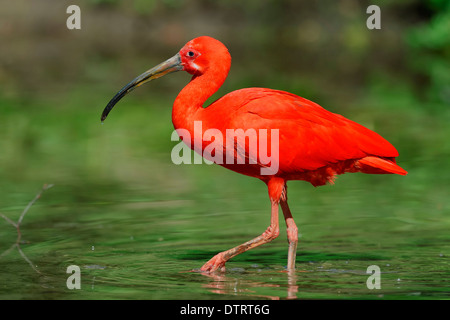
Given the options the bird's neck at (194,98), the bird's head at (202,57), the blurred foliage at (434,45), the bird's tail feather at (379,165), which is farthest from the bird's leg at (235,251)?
the blurred foliage at (434,45)

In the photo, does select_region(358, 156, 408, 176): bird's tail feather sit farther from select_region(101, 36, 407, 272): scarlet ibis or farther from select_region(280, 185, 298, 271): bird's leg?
select_region(280, 185, 298, 271): bird's leg

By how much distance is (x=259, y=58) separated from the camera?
2897 centimetres

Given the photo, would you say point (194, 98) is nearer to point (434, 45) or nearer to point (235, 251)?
point (235, 251)

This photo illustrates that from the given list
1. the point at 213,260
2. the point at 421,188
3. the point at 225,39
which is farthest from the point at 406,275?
the point at 225,39

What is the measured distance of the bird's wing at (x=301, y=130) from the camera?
771 centimetres

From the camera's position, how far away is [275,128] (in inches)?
303

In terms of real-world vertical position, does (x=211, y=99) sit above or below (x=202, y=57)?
above

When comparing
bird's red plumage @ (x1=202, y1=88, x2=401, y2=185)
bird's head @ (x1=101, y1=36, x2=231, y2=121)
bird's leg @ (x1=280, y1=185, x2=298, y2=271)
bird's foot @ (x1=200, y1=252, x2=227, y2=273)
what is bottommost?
bird's foot @ (x1=200, y1=252, x2=227, y2=273)

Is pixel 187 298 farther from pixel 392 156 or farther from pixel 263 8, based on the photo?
pixel 263 8

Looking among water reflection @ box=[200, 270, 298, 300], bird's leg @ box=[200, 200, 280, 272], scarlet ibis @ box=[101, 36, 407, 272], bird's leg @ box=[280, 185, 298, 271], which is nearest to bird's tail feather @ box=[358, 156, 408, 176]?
scarlet ibis @ box=[101, 36, 407, 272]

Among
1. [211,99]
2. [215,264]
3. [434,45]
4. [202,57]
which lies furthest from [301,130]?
[434,45]

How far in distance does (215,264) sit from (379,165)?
63.2 inches

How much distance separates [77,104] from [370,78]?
27.3 feet

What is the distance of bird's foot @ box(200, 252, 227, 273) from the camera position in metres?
7.72
